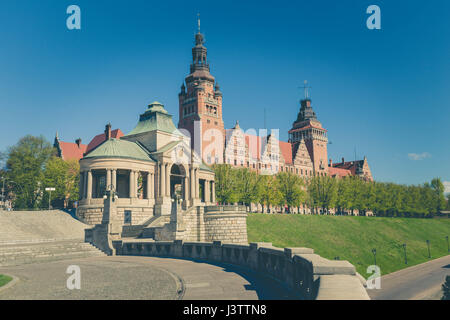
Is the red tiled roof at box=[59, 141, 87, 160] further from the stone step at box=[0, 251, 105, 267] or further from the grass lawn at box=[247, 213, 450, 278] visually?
the stone step at box=[0, 251, 105, 267]

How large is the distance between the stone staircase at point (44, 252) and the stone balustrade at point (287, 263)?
4.04m

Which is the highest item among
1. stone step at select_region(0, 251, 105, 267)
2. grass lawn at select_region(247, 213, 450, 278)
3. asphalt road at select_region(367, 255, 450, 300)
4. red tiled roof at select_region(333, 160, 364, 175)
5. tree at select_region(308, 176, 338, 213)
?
red tiled roof at select_region(333, 160, 364, 175)

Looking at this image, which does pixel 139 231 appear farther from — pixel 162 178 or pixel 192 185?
pixel 192 185

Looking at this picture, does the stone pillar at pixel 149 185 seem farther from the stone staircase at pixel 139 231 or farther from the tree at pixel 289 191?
the tree at pixel 289 191

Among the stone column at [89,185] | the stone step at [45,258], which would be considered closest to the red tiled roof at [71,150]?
the stone column at [89,185]

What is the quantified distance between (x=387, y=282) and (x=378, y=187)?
68.4m

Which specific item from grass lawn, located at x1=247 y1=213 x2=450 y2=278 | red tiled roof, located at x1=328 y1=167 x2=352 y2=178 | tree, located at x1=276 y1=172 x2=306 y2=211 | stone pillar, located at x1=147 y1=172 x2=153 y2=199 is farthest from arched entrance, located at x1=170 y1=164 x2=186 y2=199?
red tiled roof, located at x1=328 y1=167 x2=352 y2=178

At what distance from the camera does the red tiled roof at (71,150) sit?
88019 millimetres

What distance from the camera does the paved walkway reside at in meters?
13.2

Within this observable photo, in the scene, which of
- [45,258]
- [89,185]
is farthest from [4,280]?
[89,185]

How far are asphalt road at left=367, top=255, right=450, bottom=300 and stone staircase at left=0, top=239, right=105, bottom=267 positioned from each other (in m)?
29.4

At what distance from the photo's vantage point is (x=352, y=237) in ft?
227

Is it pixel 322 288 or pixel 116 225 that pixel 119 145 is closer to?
pixel 116 225
